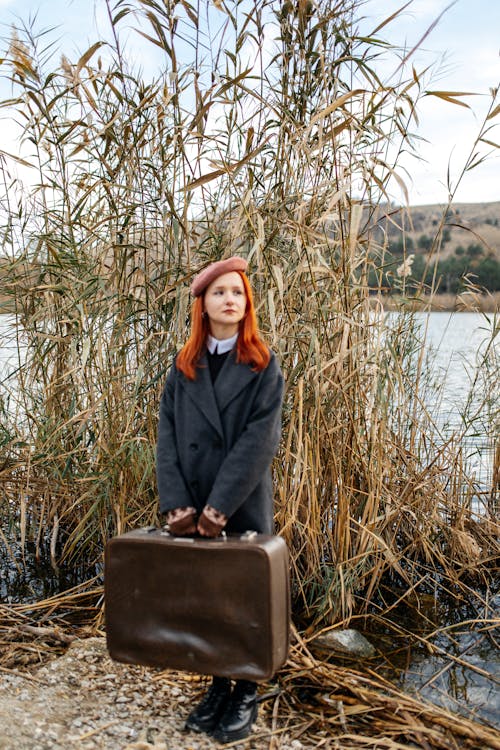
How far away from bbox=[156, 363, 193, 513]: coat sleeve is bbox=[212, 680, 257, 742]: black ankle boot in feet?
2.05

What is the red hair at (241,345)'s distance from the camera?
2398mm

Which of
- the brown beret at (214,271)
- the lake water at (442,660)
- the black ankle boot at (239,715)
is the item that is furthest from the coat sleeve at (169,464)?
the lake water at (442,660)

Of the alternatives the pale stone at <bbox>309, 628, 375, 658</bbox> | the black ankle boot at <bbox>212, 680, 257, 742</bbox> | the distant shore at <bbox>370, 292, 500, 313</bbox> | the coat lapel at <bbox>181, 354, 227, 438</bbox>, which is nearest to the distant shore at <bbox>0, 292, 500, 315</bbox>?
the distant shore at <bbox>370, 292, 500, 313</bbox>

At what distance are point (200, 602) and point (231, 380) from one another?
27.1 inches

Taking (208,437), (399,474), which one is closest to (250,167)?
(208,437)

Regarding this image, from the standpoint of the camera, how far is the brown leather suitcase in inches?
84.5

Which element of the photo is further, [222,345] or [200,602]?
[222,345]

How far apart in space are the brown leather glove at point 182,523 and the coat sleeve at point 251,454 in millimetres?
99

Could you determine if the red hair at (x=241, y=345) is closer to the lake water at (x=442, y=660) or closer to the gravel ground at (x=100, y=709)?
the gravel ground at (x=100, y=709)

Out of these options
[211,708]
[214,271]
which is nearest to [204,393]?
[214,271]

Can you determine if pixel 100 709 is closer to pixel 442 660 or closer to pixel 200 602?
pixel 200 602

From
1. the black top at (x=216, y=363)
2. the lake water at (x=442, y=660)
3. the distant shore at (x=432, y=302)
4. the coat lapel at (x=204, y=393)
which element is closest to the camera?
the coat lapel at (x=204, y=393)

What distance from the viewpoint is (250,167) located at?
326cm

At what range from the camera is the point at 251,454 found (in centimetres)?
228
